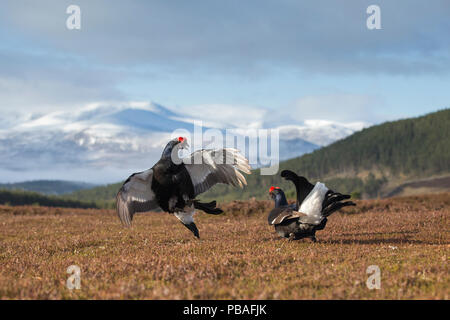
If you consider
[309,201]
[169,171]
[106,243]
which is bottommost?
[106,243]

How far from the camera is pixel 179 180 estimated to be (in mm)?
12164

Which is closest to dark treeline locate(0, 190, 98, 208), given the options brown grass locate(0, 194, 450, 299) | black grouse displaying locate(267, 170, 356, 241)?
brown grass locate(0, 194, 450, 299)

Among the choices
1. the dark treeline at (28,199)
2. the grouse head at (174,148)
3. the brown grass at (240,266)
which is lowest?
the dark treeline at (28,199)

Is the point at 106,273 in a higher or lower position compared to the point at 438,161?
lower

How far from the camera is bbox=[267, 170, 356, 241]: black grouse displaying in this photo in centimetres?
1137

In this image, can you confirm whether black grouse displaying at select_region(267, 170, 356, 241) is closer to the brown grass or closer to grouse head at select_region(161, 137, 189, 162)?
the brown grass

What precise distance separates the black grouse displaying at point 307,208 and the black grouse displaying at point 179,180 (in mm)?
1473

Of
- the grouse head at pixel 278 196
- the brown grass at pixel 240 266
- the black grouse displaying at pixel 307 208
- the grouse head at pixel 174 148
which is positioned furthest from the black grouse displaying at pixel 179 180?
the grouse head at pixel 278 196

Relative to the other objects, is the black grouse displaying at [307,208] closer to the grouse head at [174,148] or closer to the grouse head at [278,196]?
the grouse head at [278,196]

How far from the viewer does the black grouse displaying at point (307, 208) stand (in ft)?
37.3

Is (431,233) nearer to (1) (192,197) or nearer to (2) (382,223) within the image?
(2) (382,223)
